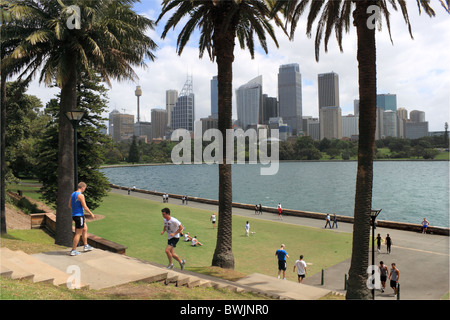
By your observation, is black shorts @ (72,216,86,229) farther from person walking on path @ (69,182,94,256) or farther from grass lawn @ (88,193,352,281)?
grass lawn @ (88,193,352,281)

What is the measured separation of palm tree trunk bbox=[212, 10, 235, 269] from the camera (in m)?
13.3

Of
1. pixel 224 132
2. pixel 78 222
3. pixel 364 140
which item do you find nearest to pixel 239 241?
pixel 224 132

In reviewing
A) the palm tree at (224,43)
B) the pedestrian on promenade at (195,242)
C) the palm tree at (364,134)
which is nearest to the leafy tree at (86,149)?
the pedestrian on promenade at (195,242)

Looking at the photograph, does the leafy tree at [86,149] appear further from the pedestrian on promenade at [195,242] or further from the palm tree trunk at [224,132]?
the palm tree trunk at [224,132]

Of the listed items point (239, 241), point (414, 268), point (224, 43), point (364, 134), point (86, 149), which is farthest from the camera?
point (86, 149)

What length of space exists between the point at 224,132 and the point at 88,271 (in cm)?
756

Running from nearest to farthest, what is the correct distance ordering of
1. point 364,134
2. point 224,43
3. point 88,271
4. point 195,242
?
point 88,271
point 364,134
point 224,43
point 195,242

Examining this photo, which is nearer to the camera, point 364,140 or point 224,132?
point 364,140

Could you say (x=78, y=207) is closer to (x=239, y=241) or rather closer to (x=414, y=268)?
(x=239, y=241)

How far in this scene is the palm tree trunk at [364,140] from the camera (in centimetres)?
1013

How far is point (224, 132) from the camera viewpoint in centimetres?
1370

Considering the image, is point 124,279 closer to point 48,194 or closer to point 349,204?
point 48,194

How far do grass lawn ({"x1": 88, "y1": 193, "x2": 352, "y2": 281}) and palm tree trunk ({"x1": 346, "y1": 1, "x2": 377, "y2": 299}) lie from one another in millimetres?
6096

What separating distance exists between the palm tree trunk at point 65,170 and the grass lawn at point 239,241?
473 centimetres
